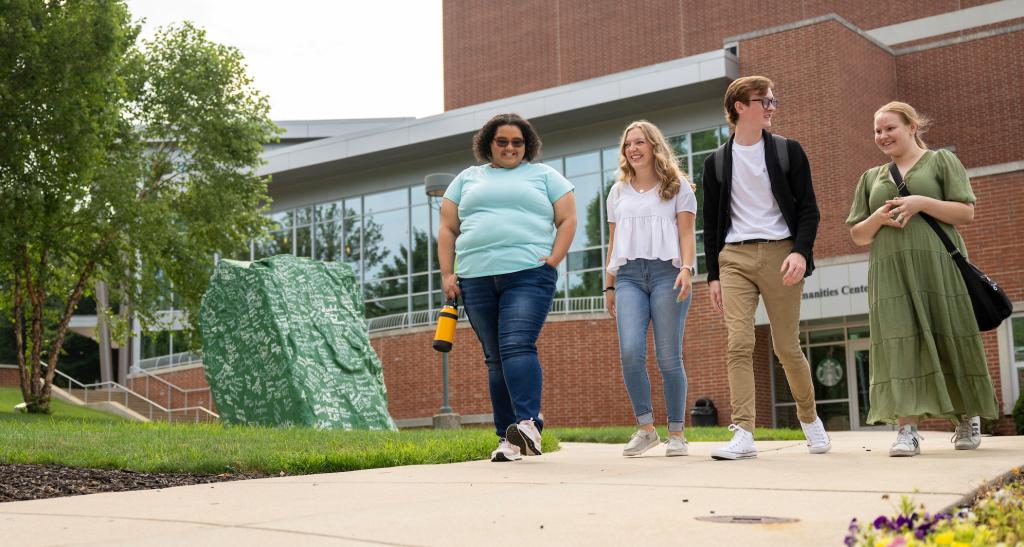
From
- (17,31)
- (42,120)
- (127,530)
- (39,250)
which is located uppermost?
(17,31)

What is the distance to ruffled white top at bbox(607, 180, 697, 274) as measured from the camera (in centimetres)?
636

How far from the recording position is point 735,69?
24125 millimetres

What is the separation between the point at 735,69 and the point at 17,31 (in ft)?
48.0

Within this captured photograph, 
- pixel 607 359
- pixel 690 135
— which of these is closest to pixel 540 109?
pixel 690 135

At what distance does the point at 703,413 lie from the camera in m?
22.2

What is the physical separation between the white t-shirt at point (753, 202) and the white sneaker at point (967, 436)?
55.9 inches

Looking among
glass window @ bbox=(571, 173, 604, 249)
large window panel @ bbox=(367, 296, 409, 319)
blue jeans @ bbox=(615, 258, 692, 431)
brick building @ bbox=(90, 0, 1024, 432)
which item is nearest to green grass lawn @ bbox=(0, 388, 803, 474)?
blue jeans @ bbox=(615, 258, 692, 431)

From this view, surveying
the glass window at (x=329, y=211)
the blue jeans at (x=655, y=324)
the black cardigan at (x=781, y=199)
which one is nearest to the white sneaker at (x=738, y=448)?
the blue jeans at (x=655, y=324)

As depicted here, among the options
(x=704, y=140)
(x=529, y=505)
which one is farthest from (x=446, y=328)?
(x=704, y=140)

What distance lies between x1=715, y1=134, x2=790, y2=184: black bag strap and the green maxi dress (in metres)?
0.59

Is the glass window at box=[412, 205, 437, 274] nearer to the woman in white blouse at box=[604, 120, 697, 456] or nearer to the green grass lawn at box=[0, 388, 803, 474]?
the green grass lawn at box=[0, 388, 803, 474]

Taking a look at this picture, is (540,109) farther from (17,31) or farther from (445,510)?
(445,510)

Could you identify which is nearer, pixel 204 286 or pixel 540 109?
pixel 204 286

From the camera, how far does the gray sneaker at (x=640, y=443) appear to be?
6434 mm
